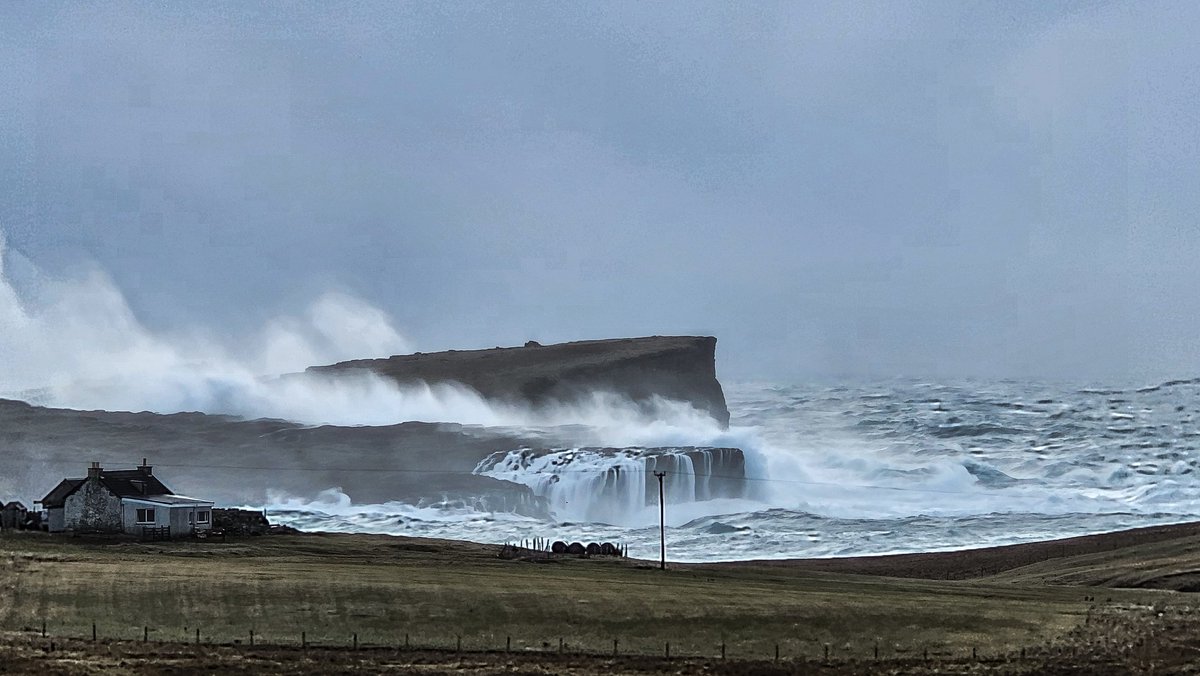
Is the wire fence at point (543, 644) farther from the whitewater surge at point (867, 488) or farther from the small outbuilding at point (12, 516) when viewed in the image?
the whitewater surge at point (867, 488)

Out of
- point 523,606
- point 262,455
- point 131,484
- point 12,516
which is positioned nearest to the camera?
point 523,606

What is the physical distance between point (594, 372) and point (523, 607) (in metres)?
103

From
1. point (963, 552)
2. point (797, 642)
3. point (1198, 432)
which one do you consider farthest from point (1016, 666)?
point (1198, 432)

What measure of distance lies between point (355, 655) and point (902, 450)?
93864mm

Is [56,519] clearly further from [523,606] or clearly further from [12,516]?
[523,606]

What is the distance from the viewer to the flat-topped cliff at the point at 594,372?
145 meters

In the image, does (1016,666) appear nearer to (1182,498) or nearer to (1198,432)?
(1182,498)

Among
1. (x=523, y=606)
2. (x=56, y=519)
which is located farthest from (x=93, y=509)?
(x=523, y=606)

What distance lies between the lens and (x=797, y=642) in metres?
39.3

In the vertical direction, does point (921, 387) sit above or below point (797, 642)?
above

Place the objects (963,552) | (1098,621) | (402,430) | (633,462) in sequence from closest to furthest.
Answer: (1098,621), (963,552), (633,462), (402,430)

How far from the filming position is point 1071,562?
210ft

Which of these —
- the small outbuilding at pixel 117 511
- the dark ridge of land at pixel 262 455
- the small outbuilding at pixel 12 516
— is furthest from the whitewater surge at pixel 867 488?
the small outbuilding at pixel 12 516

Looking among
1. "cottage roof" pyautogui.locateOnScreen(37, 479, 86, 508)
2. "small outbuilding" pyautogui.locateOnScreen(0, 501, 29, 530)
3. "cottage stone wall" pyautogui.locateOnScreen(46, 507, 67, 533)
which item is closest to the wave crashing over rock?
"cottage roof" pyautogui.locateOnScreen(37, 479, 86, 508)
